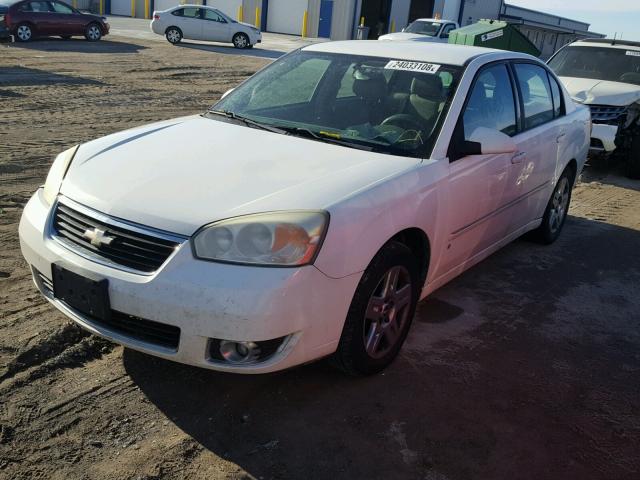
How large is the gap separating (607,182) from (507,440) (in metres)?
7.26

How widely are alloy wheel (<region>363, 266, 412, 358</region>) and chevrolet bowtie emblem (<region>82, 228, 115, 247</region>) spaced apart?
1.28 metres

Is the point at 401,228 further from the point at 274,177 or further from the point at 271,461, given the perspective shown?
the point at 271,461

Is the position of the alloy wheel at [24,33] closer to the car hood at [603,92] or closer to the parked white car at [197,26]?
the parked white car at [197,26]

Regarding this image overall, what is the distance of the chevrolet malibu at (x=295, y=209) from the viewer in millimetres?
2871

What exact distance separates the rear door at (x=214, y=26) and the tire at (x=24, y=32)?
22.2ft

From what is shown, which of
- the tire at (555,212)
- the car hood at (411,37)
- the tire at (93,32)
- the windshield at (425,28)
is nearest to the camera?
the tire at (555,212)

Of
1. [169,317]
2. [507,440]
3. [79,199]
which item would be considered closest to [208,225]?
[169,317]

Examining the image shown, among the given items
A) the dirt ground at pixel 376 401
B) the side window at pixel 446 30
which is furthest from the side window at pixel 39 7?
the dirt ground at pixel 376 401

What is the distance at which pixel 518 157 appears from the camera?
4727 mm

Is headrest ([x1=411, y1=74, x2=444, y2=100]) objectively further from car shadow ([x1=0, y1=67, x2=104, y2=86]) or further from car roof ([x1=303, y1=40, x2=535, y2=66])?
car shadow ([x1=0, y1=67, x2=104, y2=86])

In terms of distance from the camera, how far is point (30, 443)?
9.34ft

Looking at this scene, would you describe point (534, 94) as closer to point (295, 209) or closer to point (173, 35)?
point (295, 209)

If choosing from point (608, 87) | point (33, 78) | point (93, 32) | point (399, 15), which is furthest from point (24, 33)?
point (399, 15)

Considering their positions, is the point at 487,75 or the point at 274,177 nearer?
the point at 274,177
